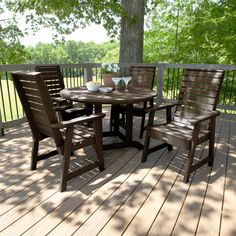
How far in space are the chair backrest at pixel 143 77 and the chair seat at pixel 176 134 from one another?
1.50 m

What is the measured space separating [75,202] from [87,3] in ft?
19.4

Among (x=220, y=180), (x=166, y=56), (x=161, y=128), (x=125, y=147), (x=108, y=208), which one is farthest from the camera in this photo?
(x=166, y=56)

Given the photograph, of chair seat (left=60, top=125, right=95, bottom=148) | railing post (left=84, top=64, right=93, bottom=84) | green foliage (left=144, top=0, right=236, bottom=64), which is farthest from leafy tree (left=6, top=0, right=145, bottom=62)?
chair seat (left=60, top=125, right=95, bottom=148)

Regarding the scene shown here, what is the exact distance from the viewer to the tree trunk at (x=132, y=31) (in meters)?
5.32

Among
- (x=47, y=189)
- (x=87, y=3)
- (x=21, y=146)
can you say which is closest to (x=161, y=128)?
(x=47, y=189)

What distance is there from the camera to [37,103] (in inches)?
87.3

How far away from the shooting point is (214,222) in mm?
1791

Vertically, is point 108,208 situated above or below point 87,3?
below

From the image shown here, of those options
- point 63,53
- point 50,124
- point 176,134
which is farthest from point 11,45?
point 63,53

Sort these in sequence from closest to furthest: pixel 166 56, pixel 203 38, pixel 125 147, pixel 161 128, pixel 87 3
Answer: pixel 161 128, pixel 125 147, pixel 87 3, pixel 203 38, pixel 166 56

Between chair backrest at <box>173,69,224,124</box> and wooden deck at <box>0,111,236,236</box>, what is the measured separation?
0.58m

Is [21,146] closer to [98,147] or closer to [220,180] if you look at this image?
[98,147]

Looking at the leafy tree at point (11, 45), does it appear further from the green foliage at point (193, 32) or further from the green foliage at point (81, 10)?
the green foliage at point (193, 32)

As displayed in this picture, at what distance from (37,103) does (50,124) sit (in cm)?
28
